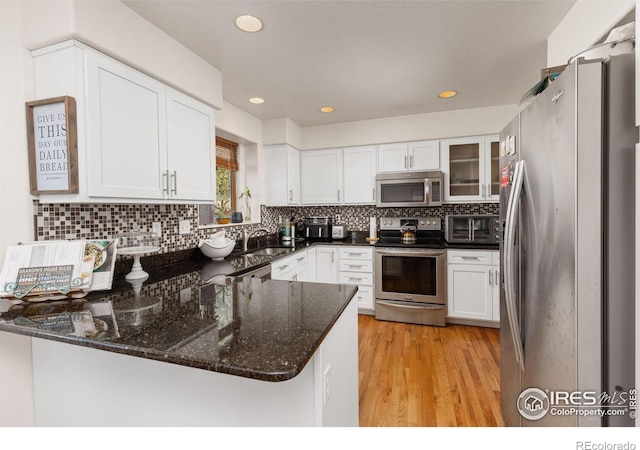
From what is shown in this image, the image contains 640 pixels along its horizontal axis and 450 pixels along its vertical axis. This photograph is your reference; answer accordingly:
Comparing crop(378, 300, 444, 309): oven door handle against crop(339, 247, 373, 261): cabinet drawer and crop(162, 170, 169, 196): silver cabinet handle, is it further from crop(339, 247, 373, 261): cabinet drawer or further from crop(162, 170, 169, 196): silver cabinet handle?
crop(162, 170, 169, 196): silver cabinet handle

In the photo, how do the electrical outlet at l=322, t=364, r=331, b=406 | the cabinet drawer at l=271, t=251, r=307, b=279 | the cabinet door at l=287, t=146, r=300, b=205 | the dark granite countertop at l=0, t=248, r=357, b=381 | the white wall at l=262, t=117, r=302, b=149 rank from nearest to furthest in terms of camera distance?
the dark granite countertop at l=0, t=248, r=357, b=381
the electrical outlet at l=322, t=364, r=331, b=406
the cabinet drawer at l=271, t=251, r=307, b=279
the white wall at l=262, t=117, r=302, b=149
the cabinet door at l=287, t=146, r=300, b=205

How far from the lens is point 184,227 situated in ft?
8.10

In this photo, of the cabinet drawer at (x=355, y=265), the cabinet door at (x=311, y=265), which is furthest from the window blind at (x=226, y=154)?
the cabinet drawer at (x=355, y=265)

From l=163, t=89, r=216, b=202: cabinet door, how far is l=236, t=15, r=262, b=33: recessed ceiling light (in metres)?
0.59

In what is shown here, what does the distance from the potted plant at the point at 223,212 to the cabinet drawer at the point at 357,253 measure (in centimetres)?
139

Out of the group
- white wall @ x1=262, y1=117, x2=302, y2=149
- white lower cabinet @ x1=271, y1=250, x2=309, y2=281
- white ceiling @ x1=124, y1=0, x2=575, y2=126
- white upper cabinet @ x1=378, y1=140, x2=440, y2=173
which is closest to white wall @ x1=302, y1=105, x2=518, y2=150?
white upper cabinet @ x1=378, y1=140, x2=440, y2=173

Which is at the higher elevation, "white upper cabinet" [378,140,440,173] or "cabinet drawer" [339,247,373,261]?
"white upper cabinet" [378,140,440,173]

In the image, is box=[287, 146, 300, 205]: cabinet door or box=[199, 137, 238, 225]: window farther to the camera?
box=[287, 146, 300, 205]: cabinet door

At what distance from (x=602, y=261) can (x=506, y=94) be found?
2.68 m

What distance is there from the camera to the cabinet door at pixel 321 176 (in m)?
3.91

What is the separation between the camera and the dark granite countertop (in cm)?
78

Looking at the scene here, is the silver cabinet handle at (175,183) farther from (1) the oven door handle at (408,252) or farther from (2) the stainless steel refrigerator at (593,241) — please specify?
(1) the oven door handle at (408,252)

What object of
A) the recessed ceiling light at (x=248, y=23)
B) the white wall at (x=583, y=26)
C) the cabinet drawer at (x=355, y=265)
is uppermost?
the recessed ceiling light at (x=248, y=23)

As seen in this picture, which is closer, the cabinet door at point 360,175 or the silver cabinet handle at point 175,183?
the silver cabinet handle at point 175,183
